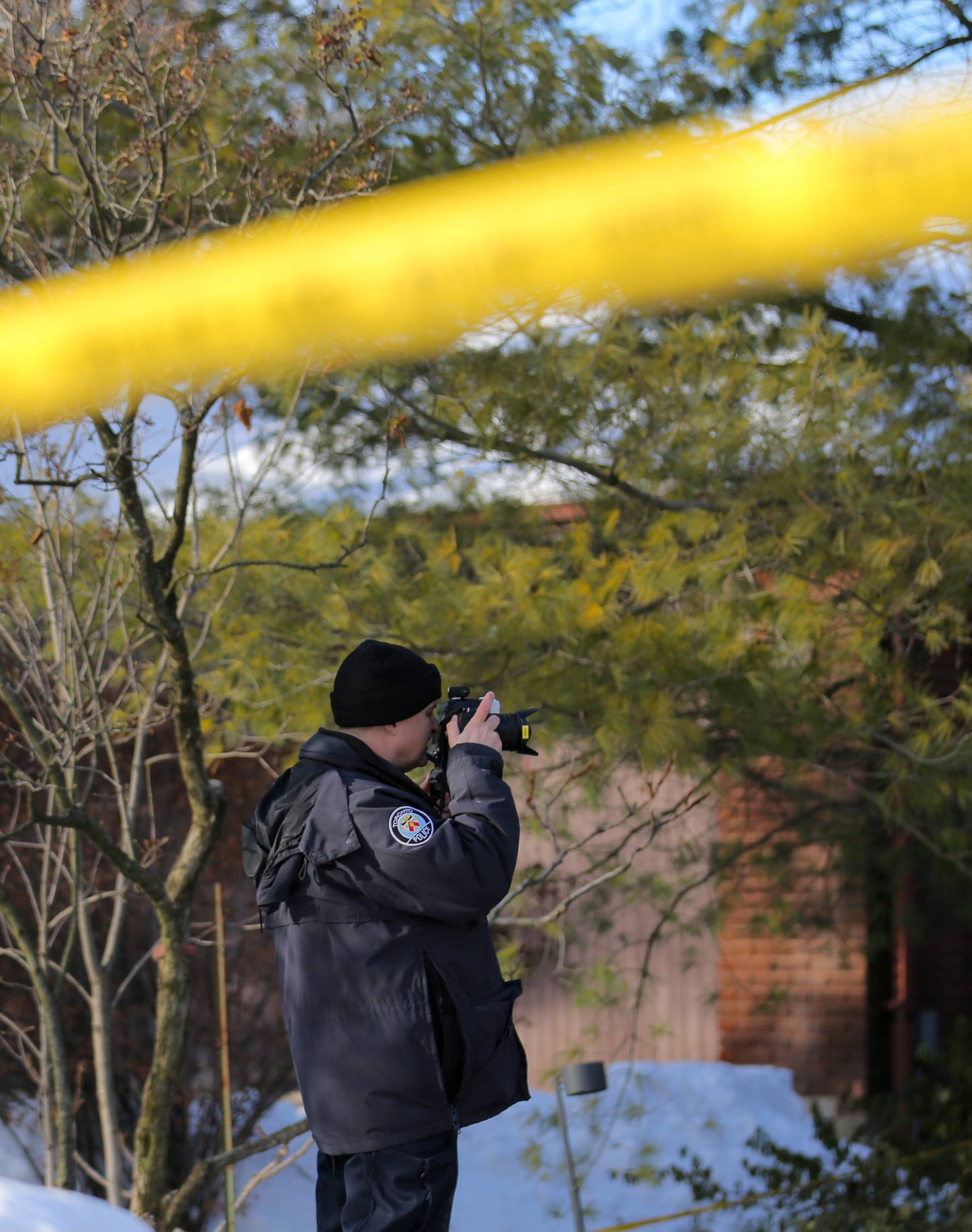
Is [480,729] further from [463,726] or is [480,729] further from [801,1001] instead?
[801,1001]

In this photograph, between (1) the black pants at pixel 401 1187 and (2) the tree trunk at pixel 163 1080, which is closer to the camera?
(1) the black pants at pixel 401 1187

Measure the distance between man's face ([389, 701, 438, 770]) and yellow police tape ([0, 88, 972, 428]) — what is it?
128 cm

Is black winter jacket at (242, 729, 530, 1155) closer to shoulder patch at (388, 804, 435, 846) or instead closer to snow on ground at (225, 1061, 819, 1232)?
shoulder patch at (388, 804, 435, 846)

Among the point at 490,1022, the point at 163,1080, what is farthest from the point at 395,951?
the point at 163,1080

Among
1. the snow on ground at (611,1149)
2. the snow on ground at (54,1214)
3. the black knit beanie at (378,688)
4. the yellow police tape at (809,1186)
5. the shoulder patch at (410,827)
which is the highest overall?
the black knit beanie at (378,688)

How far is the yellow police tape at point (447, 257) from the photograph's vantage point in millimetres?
2998

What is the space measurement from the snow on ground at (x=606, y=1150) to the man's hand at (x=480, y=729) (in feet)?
9.61

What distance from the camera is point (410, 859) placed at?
6.89 feet

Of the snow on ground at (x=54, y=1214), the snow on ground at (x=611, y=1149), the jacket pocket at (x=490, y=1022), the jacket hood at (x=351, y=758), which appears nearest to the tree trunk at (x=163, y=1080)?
the jacket hood at (x=351, y=758)

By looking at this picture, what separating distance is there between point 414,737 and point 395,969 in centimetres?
41

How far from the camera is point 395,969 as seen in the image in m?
2.19

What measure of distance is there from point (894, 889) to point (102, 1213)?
564 centimetres

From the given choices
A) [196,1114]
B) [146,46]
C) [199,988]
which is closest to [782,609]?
[146,46]

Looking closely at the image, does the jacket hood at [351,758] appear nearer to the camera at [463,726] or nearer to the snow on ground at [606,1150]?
the camera at [463,726]
